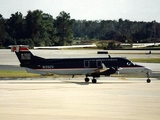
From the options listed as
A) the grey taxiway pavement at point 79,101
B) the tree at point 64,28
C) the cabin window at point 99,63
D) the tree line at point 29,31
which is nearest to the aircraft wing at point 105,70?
the cabin window at point 99,63

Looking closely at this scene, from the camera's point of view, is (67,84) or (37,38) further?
(37,38)

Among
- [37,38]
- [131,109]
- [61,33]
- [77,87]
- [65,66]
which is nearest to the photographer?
[131,109]

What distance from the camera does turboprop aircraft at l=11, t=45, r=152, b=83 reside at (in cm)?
4478

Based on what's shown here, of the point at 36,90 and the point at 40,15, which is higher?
the point at 40,15

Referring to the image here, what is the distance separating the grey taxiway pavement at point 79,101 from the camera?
26.4 m

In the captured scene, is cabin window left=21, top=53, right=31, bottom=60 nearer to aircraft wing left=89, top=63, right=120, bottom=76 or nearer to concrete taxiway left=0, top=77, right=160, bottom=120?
concrete taxiway left=0, top=77, right=160, bottom=120

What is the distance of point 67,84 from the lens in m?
43.6

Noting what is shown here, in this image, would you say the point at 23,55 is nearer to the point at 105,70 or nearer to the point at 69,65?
the point at 69,65

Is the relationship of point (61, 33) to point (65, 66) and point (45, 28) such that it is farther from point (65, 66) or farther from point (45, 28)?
point (65, 66)

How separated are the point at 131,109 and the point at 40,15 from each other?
140295mm

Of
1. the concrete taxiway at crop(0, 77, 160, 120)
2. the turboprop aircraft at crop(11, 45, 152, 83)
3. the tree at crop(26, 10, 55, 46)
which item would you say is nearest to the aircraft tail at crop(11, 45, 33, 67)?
the turboprop aircraft at crop(11, 45, 152, 83)

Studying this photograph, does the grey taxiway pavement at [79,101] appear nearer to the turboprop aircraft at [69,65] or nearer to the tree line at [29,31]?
the turboprop aircraft at [69,65]

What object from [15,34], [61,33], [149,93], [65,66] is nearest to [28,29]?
[15,34]

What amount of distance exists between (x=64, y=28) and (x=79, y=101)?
158 metres
